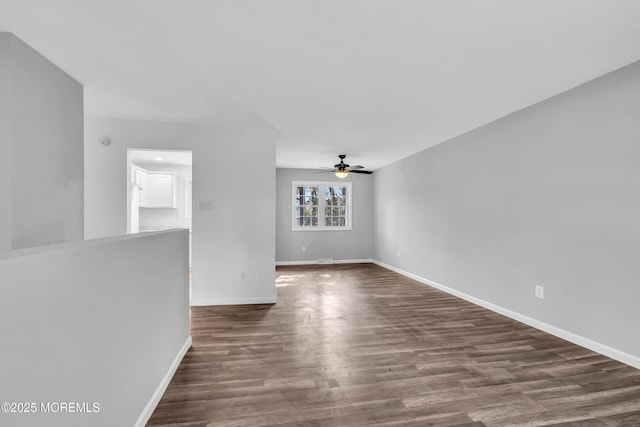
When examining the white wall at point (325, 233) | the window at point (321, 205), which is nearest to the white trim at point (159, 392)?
the white wall at point (325, 233)

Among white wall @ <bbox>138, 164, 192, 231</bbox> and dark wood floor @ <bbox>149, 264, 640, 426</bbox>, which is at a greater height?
white wall @ <bbox>138, 164, 192, 231</bbox>

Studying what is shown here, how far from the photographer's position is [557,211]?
10.1 ft

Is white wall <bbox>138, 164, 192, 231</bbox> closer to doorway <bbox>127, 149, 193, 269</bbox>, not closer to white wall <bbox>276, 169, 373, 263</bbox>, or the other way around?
doorway <bbox>127, 149, 193, 269</bbox>

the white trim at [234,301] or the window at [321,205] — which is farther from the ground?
the window at [321,205]

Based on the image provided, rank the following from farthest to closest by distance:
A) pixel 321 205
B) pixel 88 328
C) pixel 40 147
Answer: pixel 321 205
pixel 40 147
pixel 88 328

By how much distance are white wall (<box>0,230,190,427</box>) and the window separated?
18.1ft

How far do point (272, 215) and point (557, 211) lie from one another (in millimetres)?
3529

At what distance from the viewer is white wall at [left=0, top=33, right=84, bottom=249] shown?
213 centimetres

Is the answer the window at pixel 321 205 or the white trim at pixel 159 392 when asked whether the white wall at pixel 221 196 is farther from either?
the window at pixel 321 205

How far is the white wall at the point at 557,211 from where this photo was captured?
2527 millimetres

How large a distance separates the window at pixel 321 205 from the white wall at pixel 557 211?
326 centimetres

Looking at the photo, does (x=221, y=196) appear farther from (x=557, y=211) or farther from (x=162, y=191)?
(x=557, y=211)

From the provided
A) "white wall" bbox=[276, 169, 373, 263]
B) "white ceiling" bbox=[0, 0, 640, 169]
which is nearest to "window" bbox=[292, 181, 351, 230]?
"white wall" bbox=[276, 169, 373, 263]

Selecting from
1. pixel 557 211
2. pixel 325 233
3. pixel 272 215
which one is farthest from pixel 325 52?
pixel 325 233
